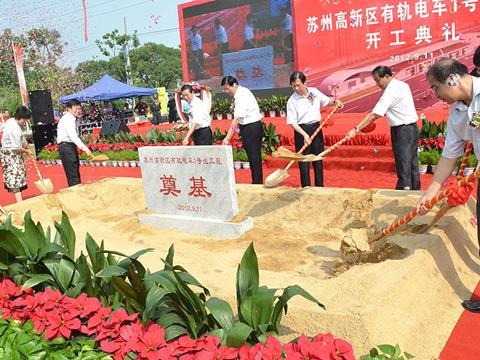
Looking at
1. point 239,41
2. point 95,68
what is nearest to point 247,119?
point 239,41

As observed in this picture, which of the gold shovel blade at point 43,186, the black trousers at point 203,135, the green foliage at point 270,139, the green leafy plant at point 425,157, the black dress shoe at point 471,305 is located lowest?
the black dress shoe at point 471,305

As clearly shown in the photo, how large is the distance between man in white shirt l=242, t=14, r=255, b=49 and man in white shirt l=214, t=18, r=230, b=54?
0.84m

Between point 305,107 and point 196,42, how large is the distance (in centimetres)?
1338

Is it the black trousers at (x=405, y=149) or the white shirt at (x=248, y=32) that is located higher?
the white shirt at (x=248, y=32)

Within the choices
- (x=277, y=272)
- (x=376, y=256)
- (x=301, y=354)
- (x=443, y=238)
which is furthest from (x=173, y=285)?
(x=443, y=238)

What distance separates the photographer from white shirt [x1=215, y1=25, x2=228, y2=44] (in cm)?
1662

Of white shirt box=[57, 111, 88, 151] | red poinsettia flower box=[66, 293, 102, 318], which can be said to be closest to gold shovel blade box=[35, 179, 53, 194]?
white shirt box=[57, 111, 88, 151]

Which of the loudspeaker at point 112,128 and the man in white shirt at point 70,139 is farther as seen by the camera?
the loudspeaker at point 112,128

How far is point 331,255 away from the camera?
3805 mm

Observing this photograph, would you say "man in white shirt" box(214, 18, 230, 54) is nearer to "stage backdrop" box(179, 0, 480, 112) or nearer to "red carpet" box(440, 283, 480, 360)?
"stage backdrop" box(179, 0, 480, 112)

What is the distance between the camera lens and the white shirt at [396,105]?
14.9 ft

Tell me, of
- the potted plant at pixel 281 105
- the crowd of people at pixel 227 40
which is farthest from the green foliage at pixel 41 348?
the crowd of people at pixel 227 40

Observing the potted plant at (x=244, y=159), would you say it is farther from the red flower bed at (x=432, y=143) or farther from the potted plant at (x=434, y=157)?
the potted plant at (x=434, y=157)

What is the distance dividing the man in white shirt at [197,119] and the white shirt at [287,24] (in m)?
9.11
